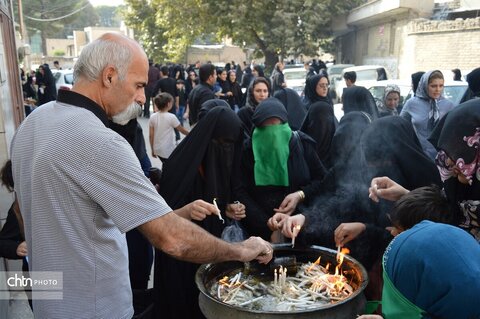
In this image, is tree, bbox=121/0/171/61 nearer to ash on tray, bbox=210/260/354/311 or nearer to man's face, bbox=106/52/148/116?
ash on tray, bbox=210/260/354/311

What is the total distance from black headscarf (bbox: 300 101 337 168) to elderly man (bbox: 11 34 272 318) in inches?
128

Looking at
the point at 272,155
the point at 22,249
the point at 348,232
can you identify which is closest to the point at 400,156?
the point at 348,232

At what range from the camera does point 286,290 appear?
254cm

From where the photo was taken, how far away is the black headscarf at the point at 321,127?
490 centimetres

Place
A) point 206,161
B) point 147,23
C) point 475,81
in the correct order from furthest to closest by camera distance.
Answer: point 147,23 < point 475,81 < point 206,161

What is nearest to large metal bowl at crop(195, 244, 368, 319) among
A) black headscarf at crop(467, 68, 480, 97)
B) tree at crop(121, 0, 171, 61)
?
black headscarf at crop(467, 68, 480, 97)

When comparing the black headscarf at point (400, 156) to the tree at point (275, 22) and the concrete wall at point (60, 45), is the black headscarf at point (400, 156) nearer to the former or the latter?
the tree at point (275, 22)

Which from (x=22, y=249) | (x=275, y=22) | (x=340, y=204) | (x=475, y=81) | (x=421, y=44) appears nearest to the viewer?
(x=22, y=249)

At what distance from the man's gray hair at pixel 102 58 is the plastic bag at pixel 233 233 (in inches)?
71.6

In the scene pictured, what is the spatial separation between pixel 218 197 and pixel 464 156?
1.74 m

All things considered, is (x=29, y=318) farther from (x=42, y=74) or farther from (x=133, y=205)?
(x=42, y=74)

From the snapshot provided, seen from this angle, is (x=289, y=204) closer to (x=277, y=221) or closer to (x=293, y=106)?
(x=277, y=221)

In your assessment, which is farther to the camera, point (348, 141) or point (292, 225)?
point (348, 141)

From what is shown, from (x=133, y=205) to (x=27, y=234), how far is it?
555 mm
